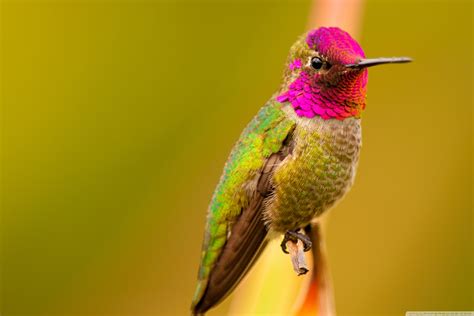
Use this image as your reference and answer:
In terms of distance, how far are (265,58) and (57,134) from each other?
592 millimetres

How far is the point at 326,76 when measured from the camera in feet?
4.55

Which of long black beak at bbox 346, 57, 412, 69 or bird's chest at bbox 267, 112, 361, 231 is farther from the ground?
long black beak at bbox 346, 57, 412, 69

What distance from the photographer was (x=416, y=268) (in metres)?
1.65

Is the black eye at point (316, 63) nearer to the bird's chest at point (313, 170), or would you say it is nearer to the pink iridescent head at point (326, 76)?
the pink iridescent head at point (326, 76)

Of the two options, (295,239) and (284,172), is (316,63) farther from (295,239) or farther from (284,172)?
(295,239)

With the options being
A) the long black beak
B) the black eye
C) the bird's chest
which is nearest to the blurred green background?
the bird's chest

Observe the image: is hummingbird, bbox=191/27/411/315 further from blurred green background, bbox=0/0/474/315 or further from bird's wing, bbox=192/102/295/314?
blurred green background, bbox=0/0/474/315

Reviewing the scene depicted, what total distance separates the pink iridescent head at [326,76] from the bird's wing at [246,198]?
0.22 ft

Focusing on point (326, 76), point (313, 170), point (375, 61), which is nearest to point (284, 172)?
point (313, 170)

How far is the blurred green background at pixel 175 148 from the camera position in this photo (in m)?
1.63

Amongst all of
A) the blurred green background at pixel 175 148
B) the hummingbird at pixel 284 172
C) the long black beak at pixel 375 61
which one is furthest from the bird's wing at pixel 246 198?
the long black beak at pixel 375 61

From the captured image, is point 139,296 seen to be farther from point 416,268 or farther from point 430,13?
point 430,13

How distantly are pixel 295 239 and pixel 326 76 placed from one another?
1.35ft

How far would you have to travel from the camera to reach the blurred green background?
1.63 m
